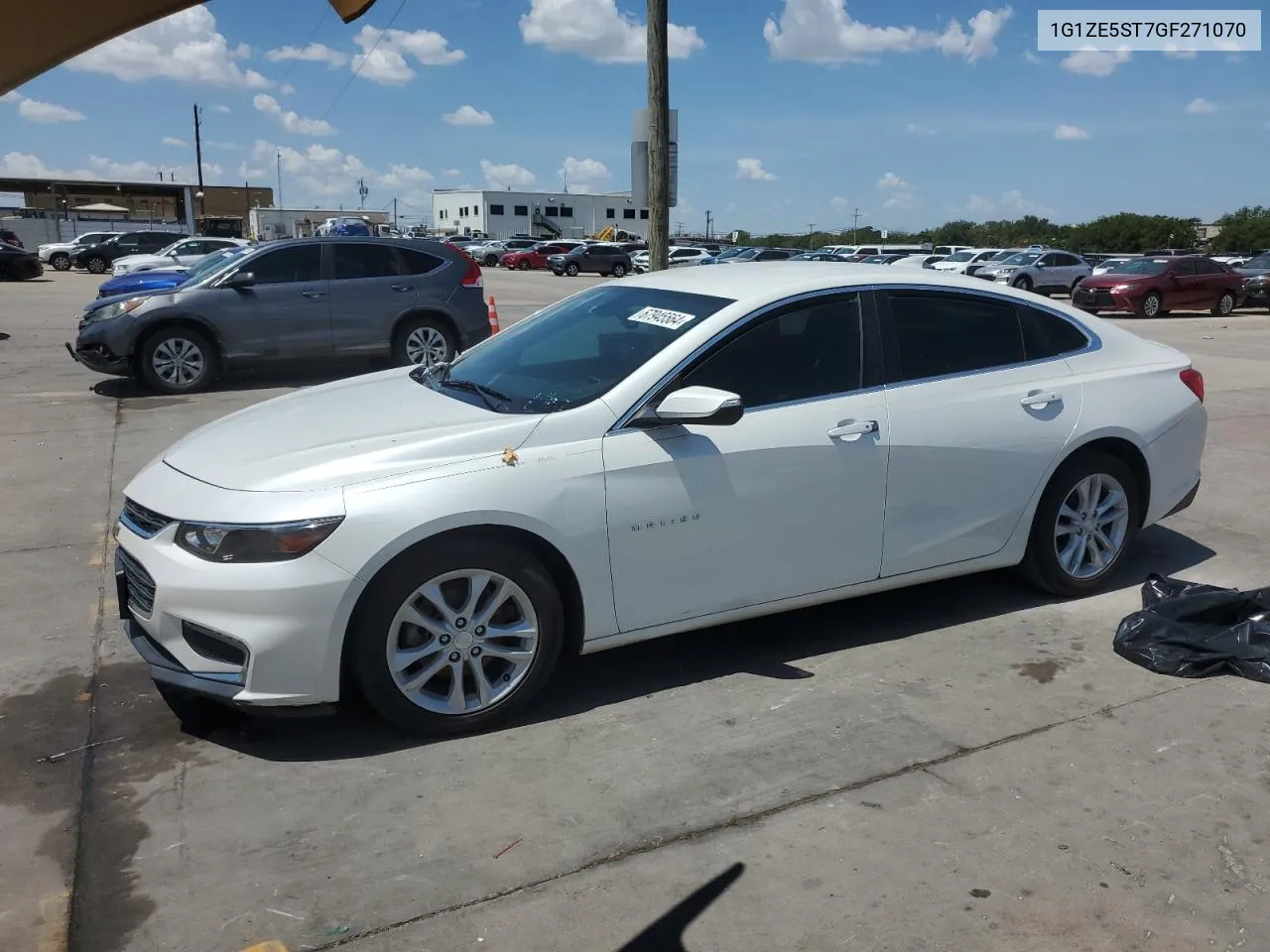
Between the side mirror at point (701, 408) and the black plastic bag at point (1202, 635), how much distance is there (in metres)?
2.10

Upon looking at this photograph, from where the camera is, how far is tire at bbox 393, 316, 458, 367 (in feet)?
39.2

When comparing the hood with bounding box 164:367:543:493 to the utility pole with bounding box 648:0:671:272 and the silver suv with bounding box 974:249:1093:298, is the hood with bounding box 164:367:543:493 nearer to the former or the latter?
the utility pole with bounding box 648:0:671:272

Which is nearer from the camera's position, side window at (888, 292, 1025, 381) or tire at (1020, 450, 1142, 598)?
side window at (888, 292, 1025, 381)

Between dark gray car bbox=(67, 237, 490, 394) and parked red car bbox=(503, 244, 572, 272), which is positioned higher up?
parked red car bbox=(503, 244, 572, 272)

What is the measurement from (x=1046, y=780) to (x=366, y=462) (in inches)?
98.4

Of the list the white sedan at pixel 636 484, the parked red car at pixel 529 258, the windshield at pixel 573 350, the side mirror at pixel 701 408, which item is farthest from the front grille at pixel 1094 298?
the parked red car at pixel 529 258

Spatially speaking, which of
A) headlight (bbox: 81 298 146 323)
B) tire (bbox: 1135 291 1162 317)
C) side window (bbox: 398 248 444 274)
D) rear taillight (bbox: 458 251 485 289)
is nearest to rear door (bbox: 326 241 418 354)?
side window (bbox: 398 248 444 274)

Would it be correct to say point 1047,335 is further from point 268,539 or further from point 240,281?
point 240,281

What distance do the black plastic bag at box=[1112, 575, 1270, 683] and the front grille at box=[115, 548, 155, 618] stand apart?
3.85m

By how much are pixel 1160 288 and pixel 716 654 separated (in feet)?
75.7

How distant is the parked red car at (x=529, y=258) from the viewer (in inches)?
2104

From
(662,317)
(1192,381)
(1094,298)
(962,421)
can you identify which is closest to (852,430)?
(962,421)

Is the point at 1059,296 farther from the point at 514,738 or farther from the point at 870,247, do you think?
the point at 514,738

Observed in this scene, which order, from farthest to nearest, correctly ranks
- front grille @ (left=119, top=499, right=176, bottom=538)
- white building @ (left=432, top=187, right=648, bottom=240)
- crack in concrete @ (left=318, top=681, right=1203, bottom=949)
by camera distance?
white building @ (left=432, top=187, right=648, bottom=240)
front grille @ (left=119, top=499, right=176, bottom=538)
crack in concrete @ (left=318, top=681, right=1203, bottom=949)
